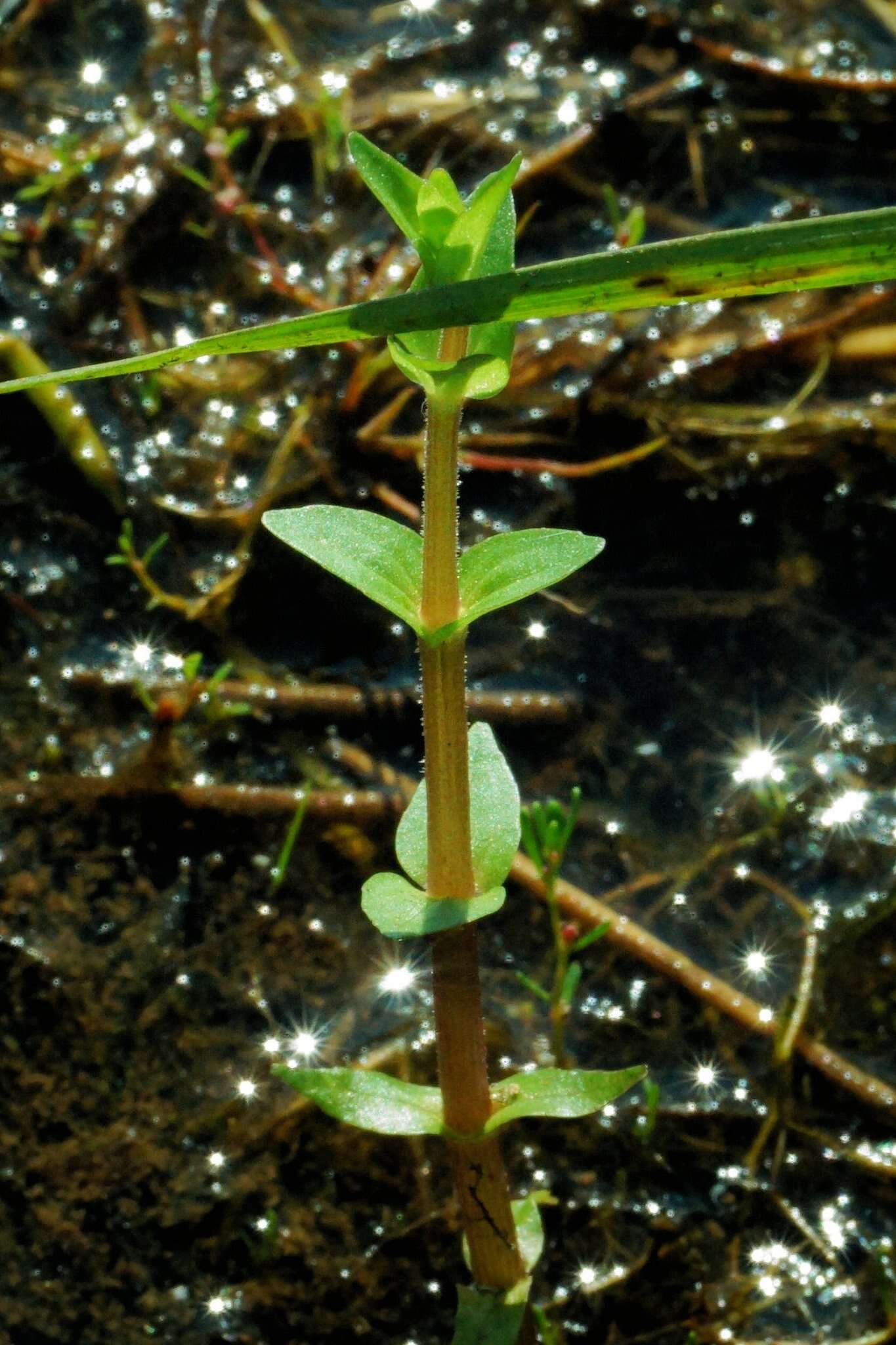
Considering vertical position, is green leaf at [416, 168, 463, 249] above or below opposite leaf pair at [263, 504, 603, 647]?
above

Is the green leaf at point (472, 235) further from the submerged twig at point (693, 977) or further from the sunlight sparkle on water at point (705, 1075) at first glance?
the sunlight sparkle on water at point (705, 1075)

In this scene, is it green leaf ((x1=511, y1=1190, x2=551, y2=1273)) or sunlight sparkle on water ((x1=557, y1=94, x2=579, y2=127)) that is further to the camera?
sunlight sparkle on water ((x1=557, y1=94, x2=579, y2=127))

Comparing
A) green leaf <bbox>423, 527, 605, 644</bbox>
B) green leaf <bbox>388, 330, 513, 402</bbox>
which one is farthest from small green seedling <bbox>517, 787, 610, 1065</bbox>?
green leaf <bbox>388, 330, 513, 402</bbox>

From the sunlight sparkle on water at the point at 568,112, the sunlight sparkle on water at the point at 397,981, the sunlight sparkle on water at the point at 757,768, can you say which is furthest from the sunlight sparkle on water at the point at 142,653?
the sunlight sparkle on water at the point at 568,112

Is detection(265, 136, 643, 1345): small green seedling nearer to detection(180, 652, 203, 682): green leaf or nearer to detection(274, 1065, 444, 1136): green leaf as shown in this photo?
detection(274, 1065, 444, 1136): green leaf

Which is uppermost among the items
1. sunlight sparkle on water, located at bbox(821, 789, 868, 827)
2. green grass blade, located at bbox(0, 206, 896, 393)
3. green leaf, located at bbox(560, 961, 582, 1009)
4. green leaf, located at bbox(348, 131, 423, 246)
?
sunlight sparkle on water, located at bbox(821, 789, 868, 827)

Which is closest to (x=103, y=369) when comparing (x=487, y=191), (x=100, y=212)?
(x=487, y=191)

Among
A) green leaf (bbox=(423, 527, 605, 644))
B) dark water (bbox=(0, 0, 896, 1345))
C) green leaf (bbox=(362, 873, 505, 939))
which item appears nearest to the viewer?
green leaf (bbox=(423, 527, 605, 644))
